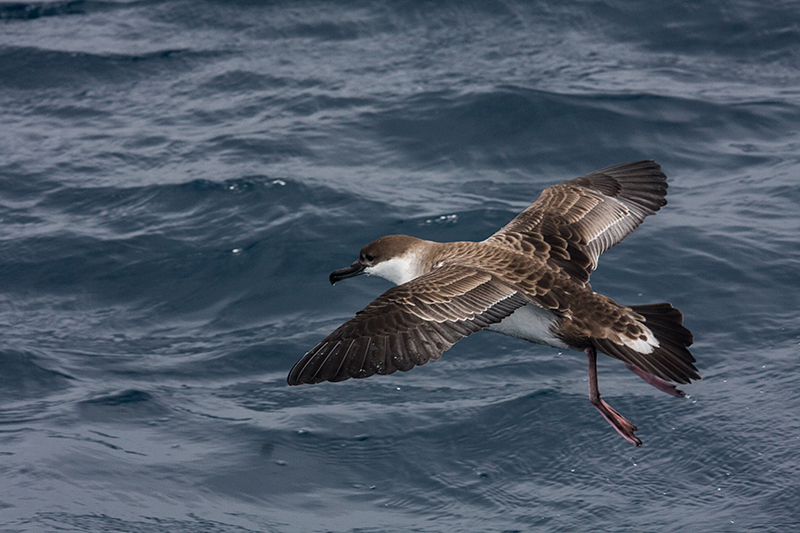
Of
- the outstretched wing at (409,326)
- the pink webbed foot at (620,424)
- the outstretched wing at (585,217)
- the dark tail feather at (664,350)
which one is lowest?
the pink webbed foot at (620,424)

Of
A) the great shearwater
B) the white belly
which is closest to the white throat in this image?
the great shearwater

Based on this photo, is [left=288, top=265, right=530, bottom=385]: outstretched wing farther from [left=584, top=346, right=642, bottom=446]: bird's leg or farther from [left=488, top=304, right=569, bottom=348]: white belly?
[left=584, top=346, right=642, bottom=446]: bird's leg

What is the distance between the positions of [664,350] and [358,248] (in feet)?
13.4

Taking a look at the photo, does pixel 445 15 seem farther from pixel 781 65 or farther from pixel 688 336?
pixel 688 336

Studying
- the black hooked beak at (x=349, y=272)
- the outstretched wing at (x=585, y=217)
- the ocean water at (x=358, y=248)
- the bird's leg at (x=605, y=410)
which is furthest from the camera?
the black hooked beak at (x=349, y=272)

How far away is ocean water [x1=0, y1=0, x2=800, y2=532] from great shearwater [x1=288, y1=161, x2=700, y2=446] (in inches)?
37.2

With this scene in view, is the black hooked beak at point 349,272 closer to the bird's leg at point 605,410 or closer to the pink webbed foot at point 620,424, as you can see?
the bird's leg at point 605,410

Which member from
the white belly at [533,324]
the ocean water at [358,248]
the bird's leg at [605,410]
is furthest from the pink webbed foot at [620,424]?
the white belly at [533,324]

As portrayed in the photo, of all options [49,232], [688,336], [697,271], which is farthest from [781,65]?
[49,232]

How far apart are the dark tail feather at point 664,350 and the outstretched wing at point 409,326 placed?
0.69 metres

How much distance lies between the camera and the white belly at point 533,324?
20.4ft

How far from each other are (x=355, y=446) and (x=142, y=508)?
5.24ft

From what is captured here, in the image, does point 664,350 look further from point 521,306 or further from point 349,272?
point 349,272

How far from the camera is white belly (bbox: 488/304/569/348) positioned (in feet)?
20.4
